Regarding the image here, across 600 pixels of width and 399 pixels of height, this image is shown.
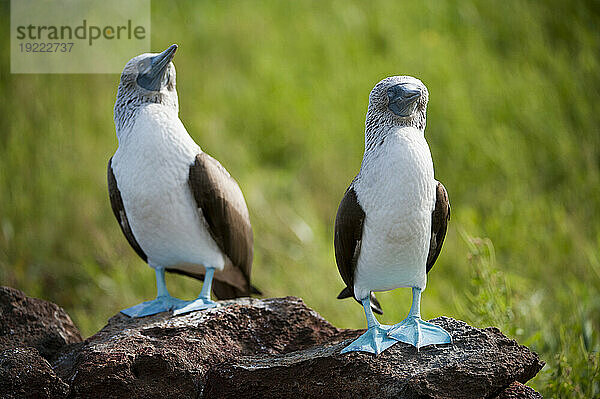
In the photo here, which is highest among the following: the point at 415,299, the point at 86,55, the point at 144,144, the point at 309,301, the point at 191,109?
the point at 86,55

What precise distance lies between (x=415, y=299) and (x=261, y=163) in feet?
13.3

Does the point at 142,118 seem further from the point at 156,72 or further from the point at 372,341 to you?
the point at 372,341

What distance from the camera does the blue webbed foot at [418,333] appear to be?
2318mm

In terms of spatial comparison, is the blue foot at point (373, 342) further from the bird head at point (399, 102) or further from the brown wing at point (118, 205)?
the brown wing at point (118, 205)

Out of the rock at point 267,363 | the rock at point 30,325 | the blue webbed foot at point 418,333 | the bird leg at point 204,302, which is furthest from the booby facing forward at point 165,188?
the blue webbed foot at point 418,333

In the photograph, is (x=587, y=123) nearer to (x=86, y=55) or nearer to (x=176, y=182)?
(x=176, y=182)

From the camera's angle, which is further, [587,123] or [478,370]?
[587,123]

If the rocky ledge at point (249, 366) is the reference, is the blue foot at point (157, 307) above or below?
above

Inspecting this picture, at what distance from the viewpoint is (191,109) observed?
6.62m

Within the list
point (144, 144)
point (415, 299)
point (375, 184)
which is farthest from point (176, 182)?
point (415, 299)

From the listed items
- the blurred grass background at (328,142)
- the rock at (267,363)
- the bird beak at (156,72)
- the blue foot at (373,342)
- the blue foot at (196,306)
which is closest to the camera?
the rock at (267,363)

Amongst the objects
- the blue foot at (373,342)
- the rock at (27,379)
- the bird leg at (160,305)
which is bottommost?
the rock at (27,379)

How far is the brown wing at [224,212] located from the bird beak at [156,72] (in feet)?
1.15

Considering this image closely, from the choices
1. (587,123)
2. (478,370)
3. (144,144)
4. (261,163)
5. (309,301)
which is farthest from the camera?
(261,163)
